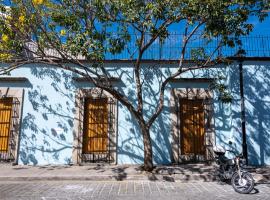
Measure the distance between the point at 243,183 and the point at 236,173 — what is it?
29 centimetres

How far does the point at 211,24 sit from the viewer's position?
809 centimetres

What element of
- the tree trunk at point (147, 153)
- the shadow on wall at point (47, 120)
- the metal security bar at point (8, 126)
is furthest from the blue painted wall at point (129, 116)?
the tree trunk at point (147, 153)

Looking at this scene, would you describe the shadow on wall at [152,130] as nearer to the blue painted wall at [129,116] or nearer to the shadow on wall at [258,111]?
the blue painted wall at [129,116]

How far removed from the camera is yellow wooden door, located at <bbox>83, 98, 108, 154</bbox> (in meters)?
11.4

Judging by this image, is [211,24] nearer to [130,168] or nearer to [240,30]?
[240,30]

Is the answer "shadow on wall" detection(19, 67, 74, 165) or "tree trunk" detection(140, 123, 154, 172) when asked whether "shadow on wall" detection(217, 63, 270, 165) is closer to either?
"tree trunk" detection(140, 123, 154, 172)

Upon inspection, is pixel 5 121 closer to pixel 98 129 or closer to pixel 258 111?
pixel 98 129

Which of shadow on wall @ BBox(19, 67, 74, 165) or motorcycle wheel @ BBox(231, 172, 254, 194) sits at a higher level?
shadow on wall @ BBox(19, 67, 74, 165)

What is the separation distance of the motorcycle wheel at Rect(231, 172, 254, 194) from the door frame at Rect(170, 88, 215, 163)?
12.0 feet

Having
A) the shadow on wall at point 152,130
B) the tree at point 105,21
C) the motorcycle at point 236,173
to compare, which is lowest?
the motorcycle at point 236,173

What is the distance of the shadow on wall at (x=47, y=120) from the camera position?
1131 cm

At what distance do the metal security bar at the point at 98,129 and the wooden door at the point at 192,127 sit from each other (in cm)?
272

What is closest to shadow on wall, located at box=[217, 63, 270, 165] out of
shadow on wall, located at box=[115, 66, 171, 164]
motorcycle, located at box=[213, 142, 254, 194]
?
shadow on wall, located at box=[115, 66, 171, 164]

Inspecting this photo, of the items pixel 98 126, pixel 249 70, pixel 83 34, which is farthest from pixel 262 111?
pixel 83 34
